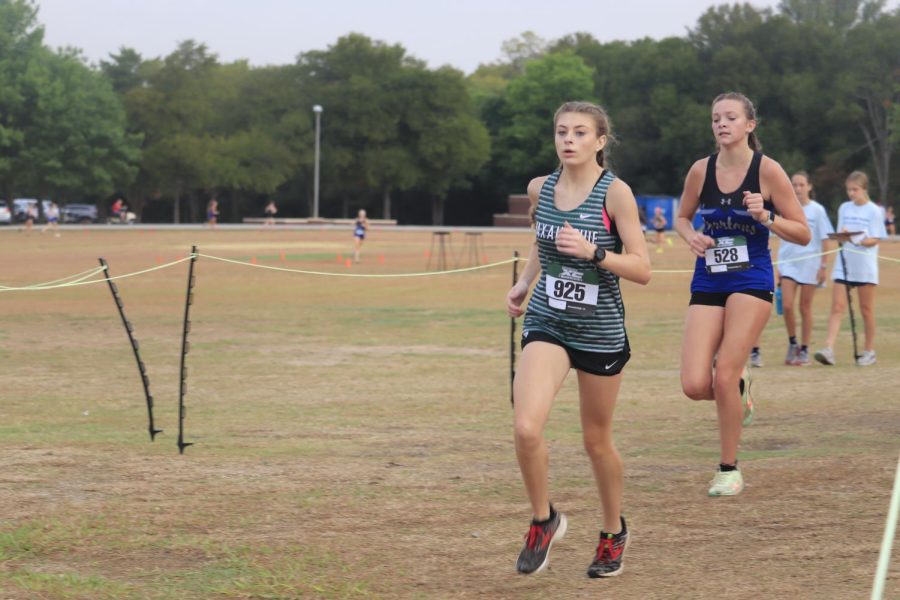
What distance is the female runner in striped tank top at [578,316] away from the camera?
5.09 metres

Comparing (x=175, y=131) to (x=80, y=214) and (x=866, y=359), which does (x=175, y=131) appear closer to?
(x=80, y=214)

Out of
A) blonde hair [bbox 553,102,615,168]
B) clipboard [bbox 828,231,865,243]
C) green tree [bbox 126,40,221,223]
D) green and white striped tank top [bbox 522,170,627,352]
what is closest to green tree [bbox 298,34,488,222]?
green tree [bbox 126,40,221,223]

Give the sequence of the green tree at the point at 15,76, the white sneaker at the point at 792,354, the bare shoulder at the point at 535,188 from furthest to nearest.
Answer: the green tree at the point at 15,76 < the white sneaker at the point at 792,354 < the bare shoulder at the point at 535,188

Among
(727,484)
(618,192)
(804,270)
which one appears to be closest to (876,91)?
(804,270)

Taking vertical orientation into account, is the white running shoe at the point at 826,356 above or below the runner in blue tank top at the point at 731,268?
below

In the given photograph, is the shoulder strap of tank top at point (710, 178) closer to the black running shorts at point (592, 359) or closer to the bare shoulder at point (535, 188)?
the bare shoulder at point (535, 188)

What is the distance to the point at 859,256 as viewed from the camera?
13.3m

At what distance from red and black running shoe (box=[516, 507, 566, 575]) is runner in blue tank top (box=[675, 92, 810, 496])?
69.4 inches

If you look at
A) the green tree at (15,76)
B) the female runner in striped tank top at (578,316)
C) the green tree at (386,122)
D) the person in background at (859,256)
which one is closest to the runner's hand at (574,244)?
the female runner in striped tank top at (578,316)

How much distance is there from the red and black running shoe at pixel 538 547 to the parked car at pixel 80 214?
8310 centimetres

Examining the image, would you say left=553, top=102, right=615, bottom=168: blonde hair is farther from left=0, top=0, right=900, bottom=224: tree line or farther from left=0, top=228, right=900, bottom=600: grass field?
left=0, top=0, right=900, bottom=224: tree line

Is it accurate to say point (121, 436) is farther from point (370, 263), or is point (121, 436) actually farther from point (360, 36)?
A: point (360, 36)

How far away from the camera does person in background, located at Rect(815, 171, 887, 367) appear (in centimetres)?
1307

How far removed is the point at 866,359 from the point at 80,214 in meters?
78.9
